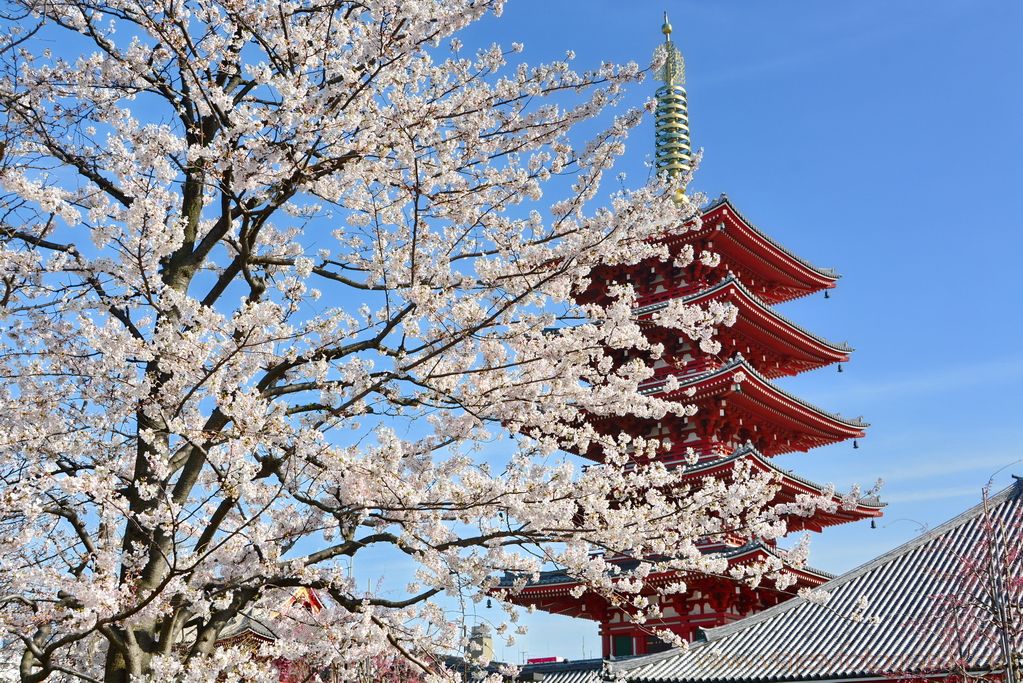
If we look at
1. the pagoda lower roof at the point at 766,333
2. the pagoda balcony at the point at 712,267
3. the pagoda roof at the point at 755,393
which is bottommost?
the pagoda roof at the point at 755,393

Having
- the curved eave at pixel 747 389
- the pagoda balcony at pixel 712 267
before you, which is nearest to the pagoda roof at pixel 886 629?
the curved eave at pixel 747 389

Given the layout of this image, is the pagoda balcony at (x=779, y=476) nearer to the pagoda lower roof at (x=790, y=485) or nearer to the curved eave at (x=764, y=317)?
the pagoda lower roof at (x=790, y=485)

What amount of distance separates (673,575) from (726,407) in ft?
13.4

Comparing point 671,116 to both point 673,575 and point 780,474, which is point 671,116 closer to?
point 780,474

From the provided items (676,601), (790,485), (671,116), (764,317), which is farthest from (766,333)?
(671,116)

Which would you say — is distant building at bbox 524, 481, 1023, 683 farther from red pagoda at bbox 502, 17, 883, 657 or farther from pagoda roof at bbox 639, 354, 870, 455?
pagoda roof at bbox 639, 354, 870, 455

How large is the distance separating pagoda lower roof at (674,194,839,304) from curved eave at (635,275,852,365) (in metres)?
0.94

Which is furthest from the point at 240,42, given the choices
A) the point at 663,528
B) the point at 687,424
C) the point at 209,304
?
the point at 687,424

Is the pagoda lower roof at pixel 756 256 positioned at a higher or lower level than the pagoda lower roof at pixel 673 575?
higher

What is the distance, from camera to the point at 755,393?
19375 mm

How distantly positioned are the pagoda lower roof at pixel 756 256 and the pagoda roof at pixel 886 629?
7130 millimetres

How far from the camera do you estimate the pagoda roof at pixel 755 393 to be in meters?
18.4

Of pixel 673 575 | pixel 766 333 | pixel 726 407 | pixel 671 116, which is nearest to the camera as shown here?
pixel 673 575

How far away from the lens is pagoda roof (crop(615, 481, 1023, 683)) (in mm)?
14398
